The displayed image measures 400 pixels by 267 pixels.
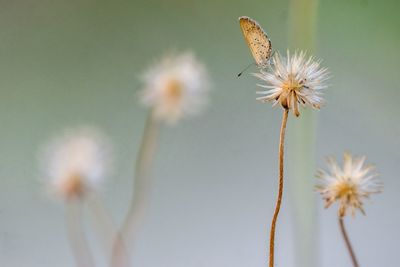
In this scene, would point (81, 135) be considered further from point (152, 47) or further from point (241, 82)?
point (241, 82)

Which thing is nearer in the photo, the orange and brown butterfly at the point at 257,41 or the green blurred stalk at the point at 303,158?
the orange and brown butterfly at the point at 257,41

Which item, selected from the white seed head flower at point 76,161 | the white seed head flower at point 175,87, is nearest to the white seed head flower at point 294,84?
the white seed head flower at point 175,87

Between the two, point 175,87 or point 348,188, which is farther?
point 175,87

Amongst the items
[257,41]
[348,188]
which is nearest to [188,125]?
[257,41]

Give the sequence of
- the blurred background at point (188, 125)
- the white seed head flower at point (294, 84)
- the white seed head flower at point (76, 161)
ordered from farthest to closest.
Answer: the blurred background at point (188, 125) → the white seed head flower at point (76, 161) → the white seed head flower at point (294, 84)

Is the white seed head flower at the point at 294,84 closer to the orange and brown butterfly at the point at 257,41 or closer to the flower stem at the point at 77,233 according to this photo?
the orange and brown butterfly at the point at 257,41

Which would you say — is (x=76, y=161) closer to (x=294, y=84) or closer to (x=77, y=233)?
(x=77, y=233)

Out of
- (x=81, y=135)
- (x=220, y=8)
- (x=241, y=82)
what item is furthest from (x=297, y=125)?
(x=81, y=135)
